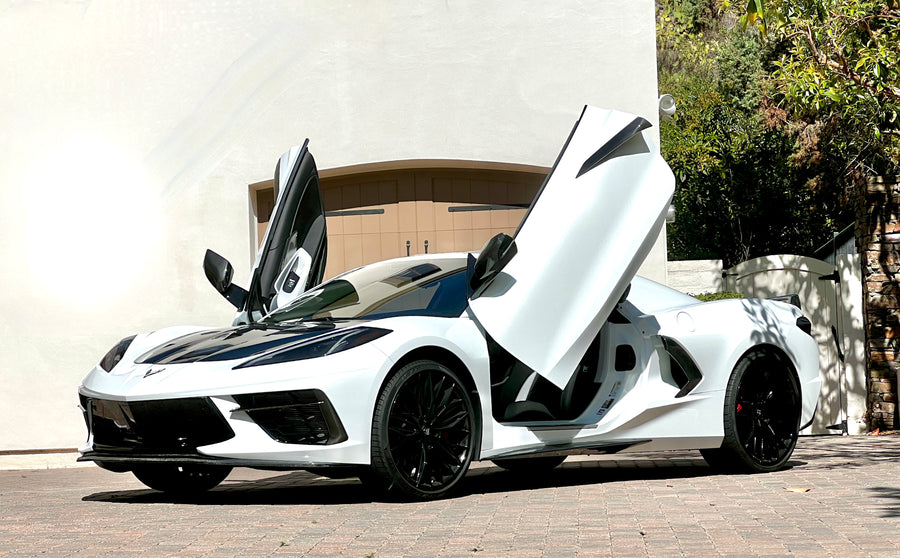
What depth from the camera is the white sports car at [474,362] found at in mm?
5668

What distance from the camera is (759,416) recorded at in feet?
24.8

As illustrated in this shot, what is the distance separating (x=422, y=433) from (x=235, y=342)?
110 cm

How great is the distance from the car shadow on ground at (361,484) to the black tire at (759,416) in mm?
315

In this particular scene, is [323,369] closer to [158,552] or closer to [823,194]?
[158,552]

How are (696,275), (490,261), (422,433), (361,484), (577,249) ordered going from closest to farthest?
1. (422,433)
2. (490,261)
3. (577,249)
4. (361,484)
5. (696,275)

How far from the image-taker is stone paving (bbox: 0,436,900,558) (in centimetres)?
444

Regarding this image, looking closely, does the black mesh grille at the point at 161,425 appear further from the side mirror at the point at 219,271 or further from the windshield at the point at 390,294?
the side mirror at the point at 219,271

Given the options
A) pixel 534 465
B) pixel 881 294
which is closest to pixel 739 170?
pixel 881 294

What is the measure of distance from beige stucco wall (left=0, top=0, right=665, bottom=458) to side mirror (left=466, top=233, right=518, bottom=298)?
550 cm

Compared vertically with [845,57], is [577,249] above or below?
below

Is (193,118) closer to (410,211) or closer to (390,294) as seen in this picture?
(410,211)

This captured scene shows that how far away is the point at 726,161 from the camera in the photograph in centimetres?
2419

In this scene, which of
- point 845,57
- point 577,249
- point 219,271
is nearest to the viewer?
point 577,249

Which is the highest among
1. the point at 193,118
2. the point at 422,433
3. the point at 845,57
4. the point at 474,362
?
the point at 845,57
